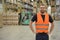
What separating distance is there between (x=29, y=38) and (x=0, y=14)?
17.5 feet

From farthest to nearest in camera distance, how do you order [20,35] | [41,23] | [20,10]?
[20,10], [20,35], [41,23]

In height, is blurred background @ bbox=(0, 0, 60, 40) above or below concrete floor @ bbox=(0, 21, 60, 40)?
above

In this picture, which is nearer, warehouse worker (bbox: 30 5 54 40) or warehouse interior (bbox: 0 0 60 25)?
warehouse worker (bbox: 30 5 54 40)

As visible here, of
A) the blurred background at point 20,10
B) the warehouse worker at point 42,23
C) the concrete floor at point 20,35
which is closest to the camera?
the warehouse worker at point 42,23

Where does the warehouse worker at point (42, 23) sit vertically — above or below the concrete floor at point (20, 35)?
above

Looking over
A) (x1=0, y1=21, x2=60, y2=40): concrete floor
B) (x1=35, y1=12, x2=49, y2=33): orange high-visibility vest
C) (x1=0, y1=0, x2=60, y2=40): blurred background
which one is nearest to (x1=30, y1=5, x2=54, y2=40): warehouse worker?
(x1=35, y1=12, x2=49, y2=33): orange high-visibility vest

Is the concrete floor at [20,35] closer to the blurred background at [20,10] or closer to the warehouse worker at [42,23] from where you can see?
the blurred background at [20,10]

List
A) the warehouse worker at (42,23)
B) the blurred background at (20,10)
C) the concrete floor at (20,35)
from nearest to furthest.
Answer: the warehouse worker at (42,23)
the concrete floor at (20,35)
the blurred background at (20,10)

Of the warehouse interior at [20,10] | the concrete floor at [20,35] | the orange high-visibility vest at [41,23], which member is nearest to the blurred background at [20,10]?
the warehouse interior at [20,10]

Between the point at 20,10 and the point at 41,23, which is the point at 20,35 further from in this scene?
the point at 41,23

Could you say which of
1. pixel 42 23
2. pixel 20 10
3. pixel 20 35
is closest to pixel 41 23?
pixel 42 23

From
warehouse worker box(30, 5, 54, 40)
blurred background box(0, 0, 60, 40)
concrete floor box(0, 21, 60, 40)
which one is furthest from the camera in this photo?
blurred background box(0, 0, 60, 40)

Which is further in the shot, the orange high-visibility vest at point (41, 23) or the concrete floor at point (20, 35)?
the concrete floor at point (20, 35)

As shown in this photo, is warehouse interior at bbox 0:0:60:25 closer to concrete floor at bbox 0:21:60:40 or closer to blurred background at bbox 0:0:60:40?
blurred background at bbox 0:0:60:40
